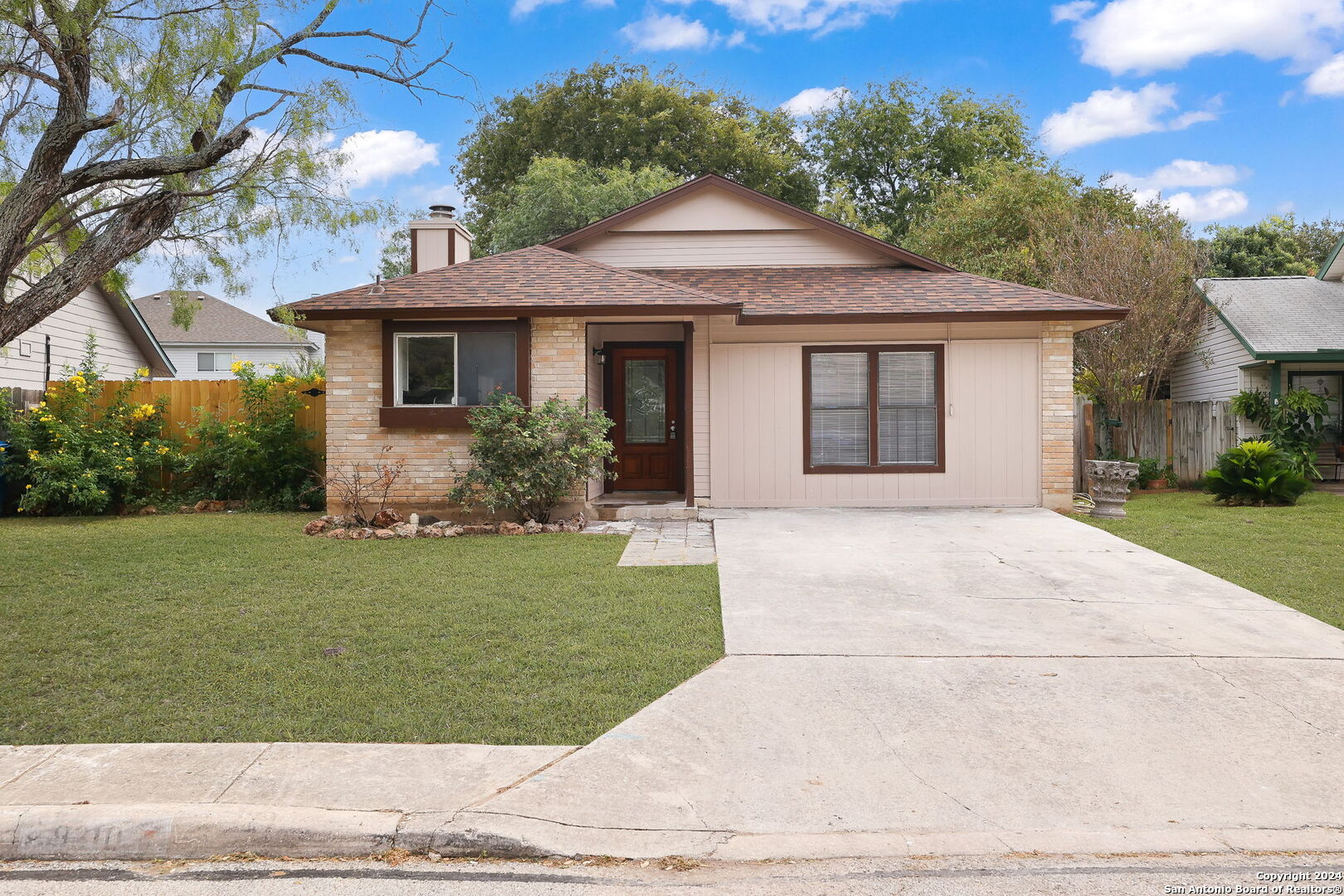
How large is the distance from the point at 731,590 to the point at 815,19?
1146 inches

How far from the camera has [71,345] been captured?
16.6 m

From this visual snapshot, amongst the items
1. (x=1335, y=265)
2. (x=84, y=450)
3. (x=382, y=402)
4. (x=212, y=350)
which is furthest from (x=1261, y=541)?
(x=212, y=350)

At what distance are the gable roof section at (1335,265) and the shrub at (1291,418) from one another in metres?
4.41

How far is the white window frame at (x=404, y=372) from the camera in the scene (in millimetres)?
10656

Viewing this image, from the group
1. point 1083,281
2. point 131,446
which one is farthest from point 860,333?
point 131,446

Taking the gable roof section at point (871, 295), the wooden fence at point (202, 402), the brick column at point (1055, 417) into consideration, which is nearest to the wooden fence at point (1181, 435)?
the brick column at point (1055, 417)

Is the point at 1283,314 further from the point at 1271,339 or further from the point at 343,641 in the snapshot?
the point at 343,641

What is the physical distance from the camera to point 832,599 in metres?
6.45

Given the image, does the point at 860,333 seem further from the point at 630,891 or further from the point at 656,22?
the point at 656,22

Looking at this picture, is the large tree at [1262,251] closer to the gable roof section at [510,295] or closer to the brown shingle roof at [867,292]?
the brown shingle roof at [867,292]

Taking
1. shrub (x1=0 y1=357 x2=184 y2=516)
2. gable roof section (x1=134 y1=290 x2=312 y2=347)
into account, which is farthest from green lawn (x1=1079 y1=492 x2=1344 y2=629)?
gable roof section (x1=134 y1=290 x2=312 y2=347)

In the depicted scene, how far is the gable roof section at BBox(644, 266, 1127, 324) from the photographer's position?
36.0 feet

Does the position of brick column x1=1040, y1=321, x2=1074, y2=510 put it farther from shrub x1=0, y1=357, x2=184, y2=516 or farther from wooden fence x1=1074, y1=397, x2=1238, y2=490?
shrub x1=0, y1=357, x2=184, y2=516

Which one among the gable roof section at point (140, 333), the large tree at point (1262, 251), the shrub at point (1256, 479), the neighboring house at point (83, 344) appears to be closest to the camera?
the shrub at point (1256, 479)
